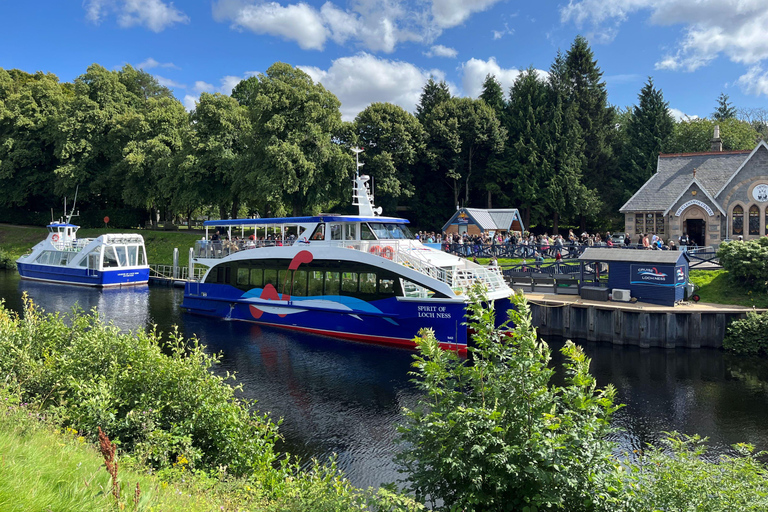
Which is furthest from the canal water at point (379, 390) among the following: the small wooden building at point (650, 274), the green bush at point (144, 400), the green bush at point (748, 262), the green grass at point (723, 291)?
the green bush at point (748, 262)

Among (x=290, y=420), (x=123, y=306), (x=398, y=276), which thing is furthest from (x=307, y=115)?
(x=290, y=420)

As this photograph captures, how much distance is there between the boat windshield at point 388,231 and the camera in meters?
22.9

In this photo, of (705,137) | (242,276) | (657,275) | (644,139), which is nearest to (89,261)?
(242,276)

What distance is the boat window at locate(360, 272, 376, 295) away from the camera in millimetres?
21609

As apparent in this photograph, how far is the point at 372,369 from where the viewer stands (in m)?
Result: 18.6

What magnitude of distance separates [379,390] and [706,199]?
2940 centimetres

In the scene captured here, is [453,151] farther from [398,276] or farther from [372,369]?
[372,369]

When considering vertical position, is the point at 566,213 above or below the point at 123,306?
above

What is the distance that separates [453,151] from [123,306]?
Result: 34001 millimetres

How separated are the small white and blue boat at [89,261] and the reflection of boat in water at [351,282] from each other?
15.1 metres

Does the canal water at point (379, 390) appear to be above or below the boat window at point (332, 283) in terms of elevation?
below

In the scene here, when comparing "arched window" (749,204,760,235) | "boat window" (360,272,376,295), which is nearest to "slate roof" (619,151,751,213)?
"arched window" (749,204,760,235)

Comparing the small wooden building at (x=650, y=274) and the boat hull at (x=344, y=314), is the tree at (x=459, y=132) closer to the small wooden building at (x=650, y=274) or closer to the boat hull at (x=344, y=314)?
the small wooden building at (x=650, y=274)

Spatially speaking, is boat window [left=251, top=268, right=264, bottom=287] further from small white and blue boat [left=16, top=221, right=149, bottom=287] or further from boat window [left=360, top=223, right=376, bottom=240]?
small white and blue boat [left=16, top=221, right=149, bottom=287]
